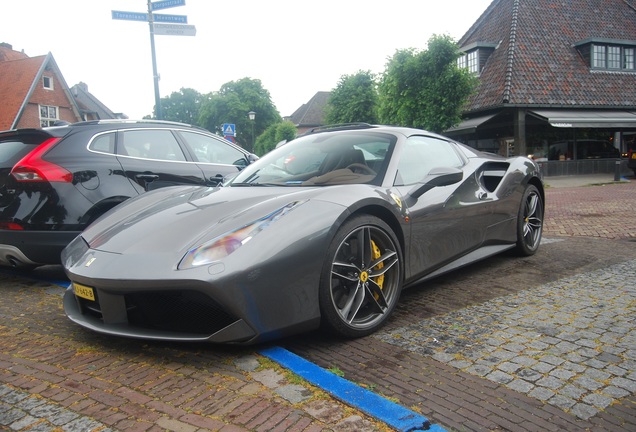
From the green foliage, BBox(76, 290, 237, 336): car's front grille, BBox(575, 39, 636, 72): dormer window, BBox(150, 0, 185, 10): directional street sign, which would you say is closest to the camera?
BBox(76, 290, 237, 336): car's front grille

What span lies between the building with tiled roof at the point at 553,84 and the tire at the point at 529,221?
651 inches

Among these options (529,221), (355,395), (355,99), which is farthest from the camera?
(355,99)

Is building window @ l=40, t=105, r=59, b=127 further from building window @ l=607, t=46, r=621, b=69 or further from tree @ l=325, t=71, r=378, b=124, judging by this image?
building window @ l=607, t=46, r=621, b=69

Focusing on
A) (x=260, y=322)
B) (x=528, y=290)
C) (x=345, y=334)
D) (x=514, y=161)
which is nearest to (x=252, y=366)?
(x=260, y=322)

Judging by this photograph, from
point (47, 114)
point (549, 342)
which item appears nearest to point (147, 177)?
point (549, 342)

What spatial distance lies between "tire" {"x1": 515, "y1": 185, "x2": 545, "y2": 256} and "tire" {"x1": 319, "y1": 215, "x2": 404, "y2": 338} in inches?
85.2

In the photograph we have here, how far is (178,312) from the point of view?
2.43m

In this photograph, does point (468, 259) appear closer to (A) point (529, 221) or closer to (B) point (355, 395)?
(A) point (529, 221)

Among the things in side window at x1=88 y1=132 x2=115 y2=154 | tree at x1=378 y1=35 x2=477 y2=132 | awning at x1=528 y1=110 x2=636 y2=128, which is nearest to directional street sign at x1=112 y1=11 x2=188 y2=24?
side window at x1=88 y1=132 x2=115 y2=154

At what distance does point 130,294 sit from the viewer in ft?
7.99

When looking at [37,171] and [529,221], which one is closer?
[37,171]

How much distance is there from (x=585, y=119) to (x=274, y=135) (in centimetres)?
2930

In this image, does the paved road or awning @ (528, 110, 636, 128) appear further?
awning @ (528, 110, 636, 128)

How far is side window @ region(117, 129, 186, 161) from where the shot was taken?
4.54 meters
